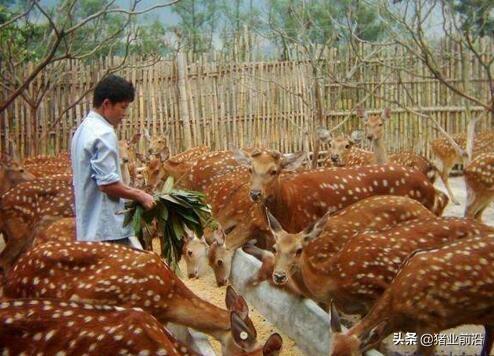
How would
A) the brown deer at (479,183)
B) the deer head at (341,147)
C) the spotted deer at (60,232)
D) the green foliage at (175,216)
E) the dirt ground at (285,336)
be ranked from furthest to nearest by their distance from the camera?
the deer head at (341,147) → the brown deer at (479,183) → the spotted deer at (60,232) → the dirt ground at (285,336) → the green foliage at (175,216)

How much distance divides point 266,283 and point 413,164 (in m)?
5.53

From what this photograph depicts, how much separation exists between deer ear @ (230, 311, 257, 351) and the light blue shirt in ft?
4.72

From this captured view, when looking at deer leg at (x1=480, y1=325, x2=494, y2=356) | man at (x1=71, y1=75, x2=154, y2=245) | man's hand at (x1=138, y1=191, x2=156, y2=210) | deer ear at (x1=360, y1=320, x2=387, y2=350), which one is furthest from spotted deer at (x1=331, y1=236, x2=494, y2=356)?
man at (x1=71, y1=75, x2=154, y2=245)

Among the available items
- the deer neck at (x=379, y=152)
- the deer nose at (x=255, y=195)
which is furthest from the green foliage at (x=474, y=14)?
the deer nose at (x=255, y=195)

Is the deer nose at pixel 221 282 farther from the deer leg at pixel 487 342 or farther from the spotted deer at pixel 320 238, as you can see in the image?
the deer leg at pixel 487 342

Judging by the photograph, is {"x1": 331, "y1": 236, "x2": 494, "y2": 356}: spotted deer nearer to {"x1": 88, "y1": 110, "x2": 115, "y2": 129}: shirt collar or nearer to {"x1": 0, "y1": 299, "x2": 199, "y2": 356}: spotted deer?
{"x1": 0, "y1": 299, "x2": 199, "y2": 356}: spotted deer

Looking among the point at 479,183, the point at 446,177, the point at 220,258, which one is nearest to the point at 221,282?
the point at 220,258

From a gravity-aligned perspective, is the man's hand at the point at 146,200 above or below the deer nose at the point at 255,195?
above

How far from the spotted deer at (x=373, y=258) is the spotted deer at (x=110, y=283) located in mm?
1262

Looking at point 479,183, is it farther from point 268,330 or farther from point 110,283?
point 110,283

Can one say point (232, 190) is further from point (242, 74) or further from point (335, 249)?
point (242, 74)

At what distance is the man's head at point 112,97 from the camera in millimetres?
4961

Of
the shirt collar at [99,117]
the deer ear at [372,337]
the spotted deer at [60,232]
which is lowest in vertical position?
the deer ear at [372,337]

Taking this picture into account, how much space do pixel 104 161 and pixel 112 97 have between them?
1.50 feet
